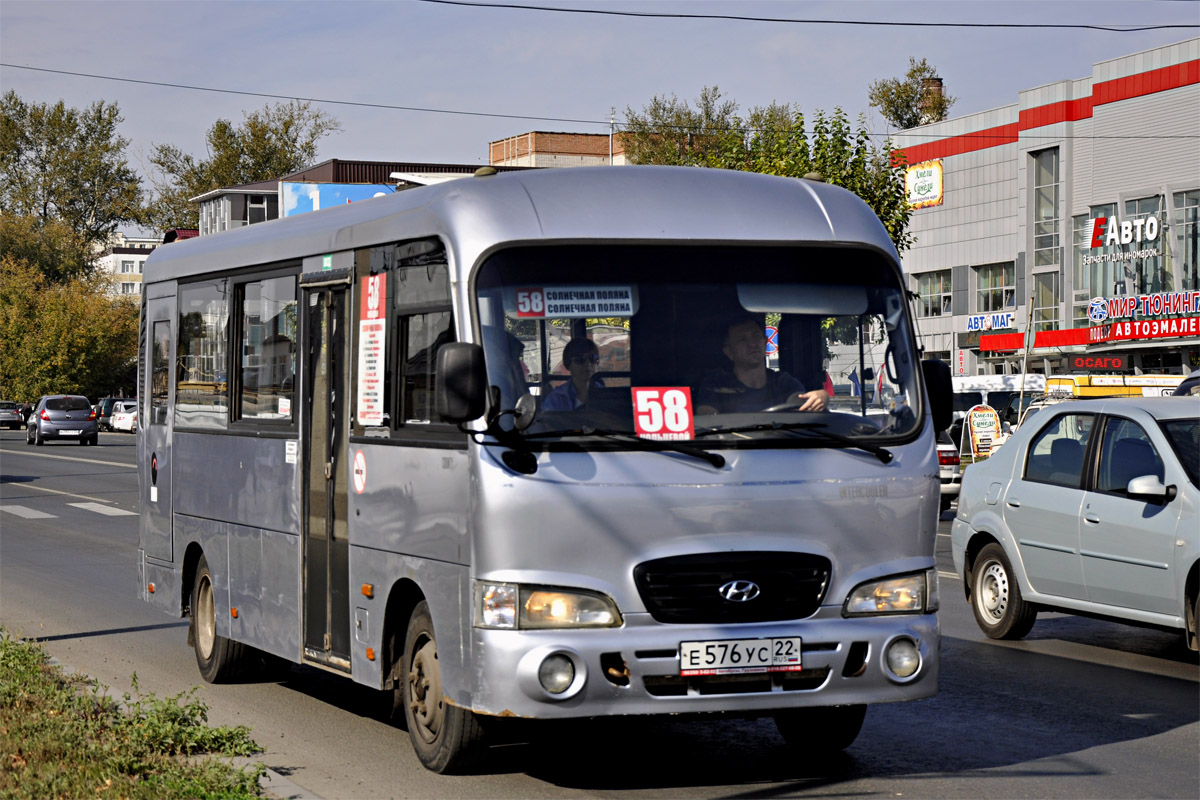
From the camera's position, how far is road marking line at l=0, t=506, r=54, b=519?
24625 mm

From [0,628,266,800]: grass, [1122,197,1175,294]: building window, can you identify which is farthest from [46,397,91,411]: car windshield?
[0,628,266,800]: grass

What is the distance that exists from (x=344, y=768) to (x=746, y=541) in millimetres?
2256

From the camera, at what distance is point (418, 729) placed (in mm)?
7242

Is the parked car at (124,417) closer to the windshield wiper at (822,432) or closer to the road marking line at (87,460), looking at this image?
the road marking line at (87,460)

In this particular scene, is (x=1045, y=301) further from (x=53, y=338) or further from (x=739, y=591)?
(x=739, y=591)

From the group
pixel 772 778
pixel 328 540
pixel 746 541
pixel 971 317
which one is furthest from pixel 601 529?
pixel 971 317

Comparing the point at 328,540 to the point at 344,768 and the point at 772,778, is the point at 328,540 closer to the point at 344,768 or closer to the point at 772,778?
the point at 344,768

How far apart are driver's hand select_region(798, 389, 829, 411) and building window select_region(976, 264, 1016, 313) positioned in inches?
2432

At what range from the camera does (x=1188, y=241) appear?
2121 inches

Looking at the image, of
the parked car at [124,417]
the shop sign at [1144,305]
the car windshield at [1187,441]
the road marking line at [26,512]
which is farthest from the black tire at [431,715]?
the parked car at [124,417]

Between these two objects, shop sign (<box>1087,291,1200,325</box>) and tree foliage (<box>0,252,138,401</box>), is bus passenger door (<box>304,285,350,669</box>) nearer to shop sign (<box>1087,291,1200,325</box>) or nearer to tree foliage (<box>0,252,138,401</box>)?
A: shop sign (<box>1087,291,1200,325</box>)

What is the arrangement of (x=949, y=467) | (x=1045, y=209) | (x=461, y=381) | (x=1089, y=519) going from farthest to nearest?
1. (x=1045, y=209)
2. (x=949, y=467)
3. (x=1089, y=519)
4. (x=461, y=381)

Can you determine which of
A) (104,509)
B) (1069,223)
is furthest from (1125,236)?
(104,509)

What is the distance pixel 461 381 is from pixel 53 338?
293 ft
